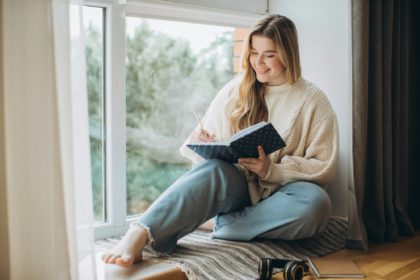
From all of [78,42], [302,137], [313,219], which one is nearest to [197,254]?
[313,219]

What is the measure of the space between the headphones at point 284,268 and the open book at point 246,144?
1.23ft

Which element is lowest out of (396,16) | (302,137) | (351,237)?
(351,237)

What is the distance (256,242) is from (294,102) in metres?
0.57

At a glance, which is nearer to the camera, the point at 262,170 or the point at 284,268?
the point at 284,268

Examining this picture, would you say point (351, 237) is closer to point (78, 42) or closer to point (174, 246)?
point (174, 246)

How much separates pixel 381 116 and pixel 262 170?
634mm

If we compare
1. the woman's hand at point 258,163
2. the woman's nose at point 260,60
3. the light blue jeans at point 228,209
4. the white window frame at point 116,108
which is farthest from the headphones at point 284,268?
the woman's nose at point 260,60

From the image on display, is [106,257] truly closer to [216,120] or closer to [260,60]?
[216,120]

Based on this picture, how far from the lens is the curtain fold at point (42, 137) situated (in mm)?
1380

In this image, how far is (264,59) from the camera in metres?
2.21

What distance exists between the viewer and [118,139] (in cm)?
222

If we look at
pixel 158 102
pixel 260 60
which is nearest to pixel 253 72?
pixel 260 60

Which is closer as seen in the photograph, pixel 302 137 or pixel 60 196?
pixel 60 196

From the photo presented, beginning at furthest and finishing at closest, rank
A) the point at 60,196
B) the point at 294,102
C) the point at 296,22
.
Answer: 1. the point at 296,22
2. the point at 294,102
3. the point at 60,196
